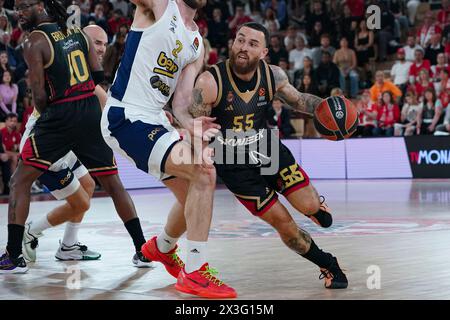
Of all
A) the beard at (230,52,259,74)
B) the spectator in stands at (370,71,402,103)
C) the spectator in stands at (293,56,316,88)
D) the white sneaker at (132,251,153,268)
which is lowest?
the spectator in stands at (370,71,402,103)

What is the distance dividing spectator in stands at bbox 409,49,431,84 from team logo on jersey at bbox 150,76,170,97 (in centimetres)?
1376

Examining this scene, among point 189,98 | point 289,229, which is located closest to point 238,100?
point 189,98

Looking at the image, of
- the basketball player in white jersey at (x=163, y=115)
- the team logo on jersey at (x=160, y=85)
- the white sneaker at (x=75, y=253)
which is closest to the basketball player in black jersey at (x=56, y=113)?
the white sneaker at (x=75, y=253)

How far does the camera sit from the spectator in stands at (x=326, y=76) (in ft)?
64.4

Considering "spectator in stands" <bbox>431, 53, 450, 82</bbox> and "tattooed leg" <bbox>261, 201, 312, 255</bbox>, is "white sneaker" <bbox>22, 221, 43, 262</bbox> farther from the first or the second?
"spectator in stands" <bbox>431, 53, 450, 82</bbox>

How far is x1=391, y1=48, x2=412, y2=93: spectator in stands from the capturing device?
64.6ft

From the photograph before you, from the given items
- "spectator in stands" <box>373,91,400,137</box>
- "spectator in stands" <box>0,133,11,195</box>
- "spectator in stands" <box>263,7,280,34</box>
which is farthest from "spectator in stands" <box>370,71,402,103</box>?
"spectator in stands" <box>0,133,11,195</box>

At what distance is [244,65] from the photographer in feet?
20.4

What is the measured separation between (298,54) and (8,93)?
301 inches

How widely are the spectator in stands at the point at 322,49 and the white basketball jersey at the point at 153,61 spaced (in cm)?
1485

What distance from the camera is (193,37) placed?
6297 mm

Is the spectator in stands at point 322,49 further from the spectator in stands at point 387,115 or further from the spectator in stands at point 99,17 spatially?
the spectator in stands at point 99,17
